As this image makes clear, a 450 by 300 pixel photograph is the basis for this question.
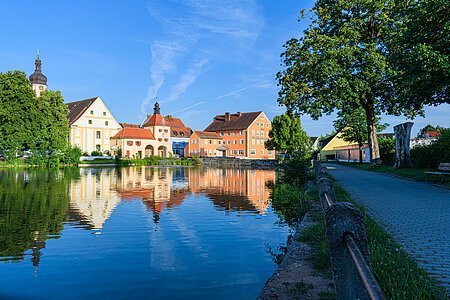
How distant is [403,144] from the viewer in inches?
1088

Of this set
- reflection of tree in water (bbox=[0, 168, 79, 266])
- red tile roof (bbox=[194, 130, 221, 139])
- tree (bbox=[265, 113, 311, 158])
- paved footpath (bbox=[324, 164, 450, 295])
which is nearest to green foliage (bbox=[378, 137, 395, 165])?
paved footpath (bbox=[324, 164, 450, 295])

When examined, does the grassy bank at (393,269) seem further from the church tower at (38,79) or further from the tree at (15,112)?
the church tower at (38,79)

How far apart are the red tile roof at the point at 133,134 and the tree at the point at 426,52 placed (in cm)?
6374

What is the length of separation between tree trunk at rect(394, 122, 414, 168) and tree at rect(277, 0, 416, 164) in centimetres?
139

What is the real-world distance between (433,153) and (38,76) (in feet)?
241

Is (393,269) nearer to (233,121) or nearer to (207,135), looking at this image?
(207,135)

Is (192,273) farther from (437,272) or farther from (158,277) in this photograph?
(437,272)

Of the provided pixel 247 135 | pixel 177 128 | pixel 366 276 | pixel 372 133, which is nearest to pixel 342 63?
pixel 372 133

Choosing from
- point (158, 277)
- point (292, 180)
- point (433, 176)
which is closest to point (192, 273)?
point (158, 277)

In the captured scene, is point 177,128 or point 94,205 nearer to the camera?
point 94,205

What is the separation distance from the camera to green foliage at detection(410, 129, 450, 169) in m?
25.4

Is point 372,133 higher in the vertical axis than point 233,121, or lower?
lower

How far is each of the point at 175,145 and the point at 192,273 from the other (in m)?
89.4

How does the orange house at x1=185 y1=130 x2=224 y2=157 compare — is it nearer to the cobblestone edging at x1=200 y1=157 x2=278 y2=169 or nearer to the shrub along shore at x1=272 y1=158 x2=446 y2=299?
the cobblestone edging at x1=200 y1=157 x2=278 y2=169
